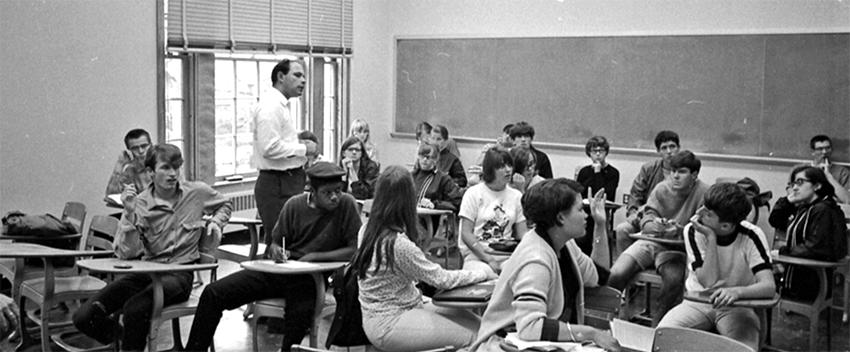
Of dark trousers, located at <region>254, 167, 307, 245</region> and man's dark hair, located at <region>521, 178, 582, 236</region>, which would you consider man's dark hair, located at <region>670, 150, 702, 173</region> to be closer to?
dark trousers, located at <region>254, 167, 307, 245</region>

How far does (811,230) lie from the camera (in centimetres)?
525

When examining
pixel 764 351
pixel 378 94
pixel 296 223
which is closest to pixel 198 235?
pixel 296 223

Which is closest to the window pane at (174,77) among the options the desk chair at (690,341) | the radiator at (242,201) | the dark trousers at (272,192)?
the radiator at (242,201)

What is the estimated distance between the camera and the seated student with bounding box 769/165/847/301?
5.12m

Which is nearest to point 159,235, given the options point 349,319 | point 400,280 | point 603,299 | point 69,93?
point 349,319

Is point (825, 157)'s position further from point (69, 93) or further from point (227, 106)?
point (69, 93)

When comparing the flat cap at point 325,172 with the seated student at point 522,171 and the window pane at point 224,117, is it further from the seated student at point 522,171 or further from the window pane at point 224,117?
the window pane at point 224,117

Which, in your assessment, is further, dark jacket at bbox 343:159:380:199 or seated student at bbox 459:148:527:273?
dark jacket at bbox 343:159:380:199

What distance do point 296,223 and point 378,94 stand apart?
19.1 ft

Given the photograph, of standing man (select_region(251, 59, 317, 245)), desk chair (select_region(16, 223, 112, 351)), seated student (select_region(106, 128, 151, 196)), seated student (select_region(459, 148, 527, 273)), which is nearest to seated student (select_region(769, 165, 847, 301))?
seated student (select_region(459, 148, 527, 273))

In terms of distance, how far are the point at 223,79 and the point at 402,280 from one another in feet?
17.4

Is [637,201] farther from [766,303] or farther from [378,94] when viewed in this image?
[378,94]

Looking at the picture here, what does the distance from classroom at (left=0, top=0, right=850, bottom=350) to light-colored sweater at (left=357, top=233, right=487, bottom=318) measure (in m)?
3.20

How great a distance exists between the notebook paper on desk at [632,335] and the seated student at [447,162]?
457 centimetres
